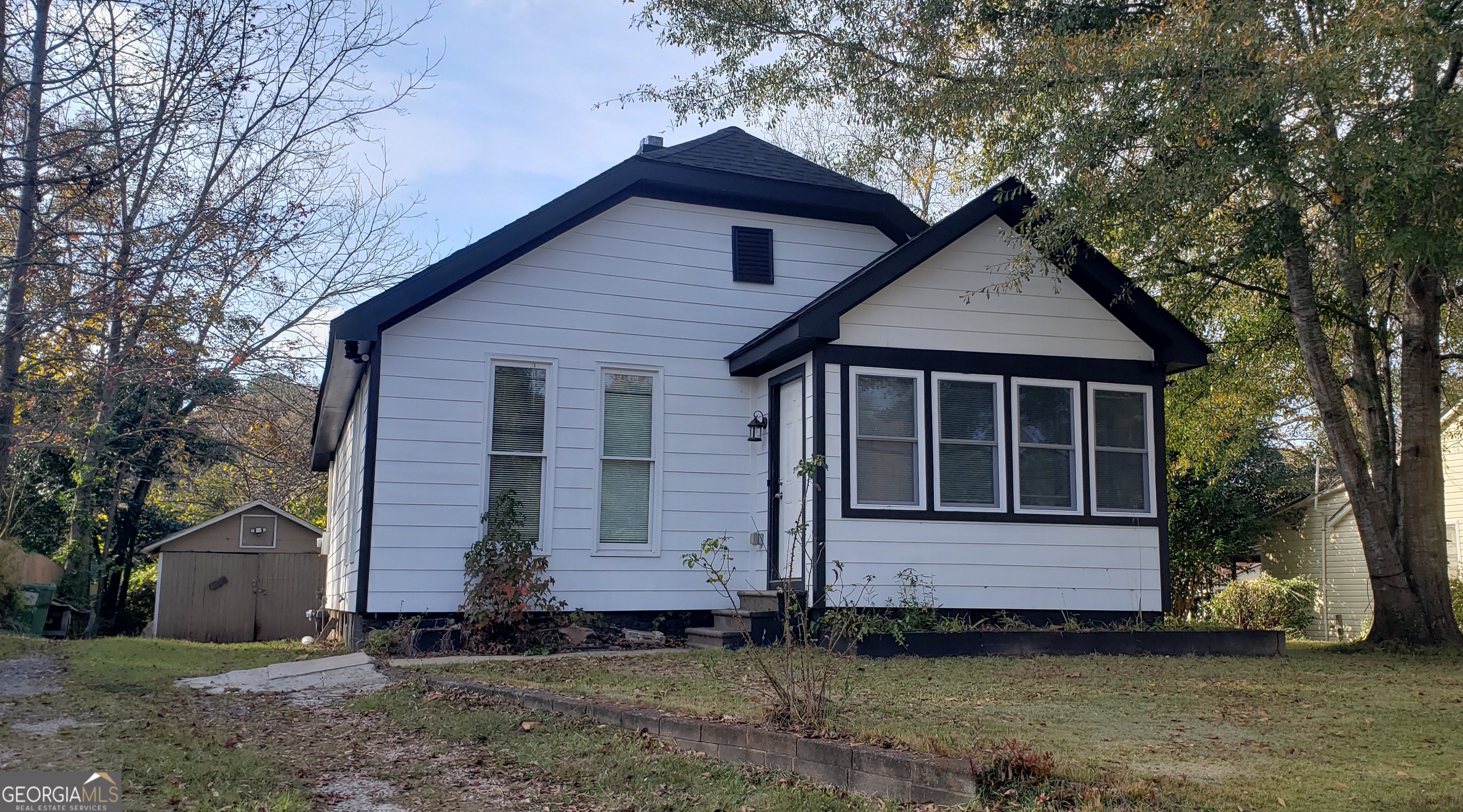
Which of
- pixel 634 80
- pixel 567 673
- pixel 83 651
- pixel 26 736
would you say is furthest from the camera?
pixel 634 80

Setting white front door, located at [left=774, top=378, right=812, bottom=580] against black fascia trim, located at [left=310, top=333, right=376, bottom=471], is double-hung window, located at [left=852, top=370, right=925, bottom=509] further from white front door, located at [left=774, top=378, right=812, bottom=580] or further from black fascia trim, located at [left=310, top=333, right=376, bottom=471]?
black fascia trim, located at [left=310, top=333, right=376, bottom=471]

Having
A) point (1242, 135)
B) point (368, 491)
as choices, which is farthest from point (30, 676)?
point (1242, 135)

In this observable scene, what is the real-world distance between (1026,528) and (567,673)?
4.86 m

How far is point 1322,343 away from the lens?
11.4m

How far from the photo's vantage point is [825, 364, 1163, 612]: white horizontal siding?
976cm

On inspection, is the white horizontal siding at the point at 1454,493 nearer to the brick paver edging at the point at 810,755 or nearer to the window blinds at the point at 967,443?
the window blinds at the point at 967,443

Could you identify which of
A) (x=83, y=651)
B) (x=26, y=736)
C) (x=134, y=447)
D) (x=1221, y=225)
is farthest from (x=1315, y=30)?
(x=134, y=447)

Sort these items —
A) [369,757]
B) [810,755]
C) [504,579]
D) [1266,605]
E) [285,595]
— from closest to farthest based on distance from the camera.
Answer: [810,755], [369,757], [504,579], [1266,605], [285,595]

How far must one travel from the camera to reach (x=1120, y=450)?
35.2 ft

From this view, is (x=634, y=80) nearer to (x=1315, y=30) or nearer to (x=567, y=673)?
(x=1315, y=30)

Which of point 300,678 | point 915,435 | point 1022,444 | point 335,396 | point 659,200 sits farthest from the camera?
point 335,396

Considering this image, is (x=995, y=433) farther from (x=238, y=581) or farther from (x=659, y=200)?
(x=238, y=581)

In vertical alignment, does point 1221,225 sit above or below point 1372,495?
above

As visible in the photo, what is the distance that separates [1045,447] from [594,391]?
448 cm
